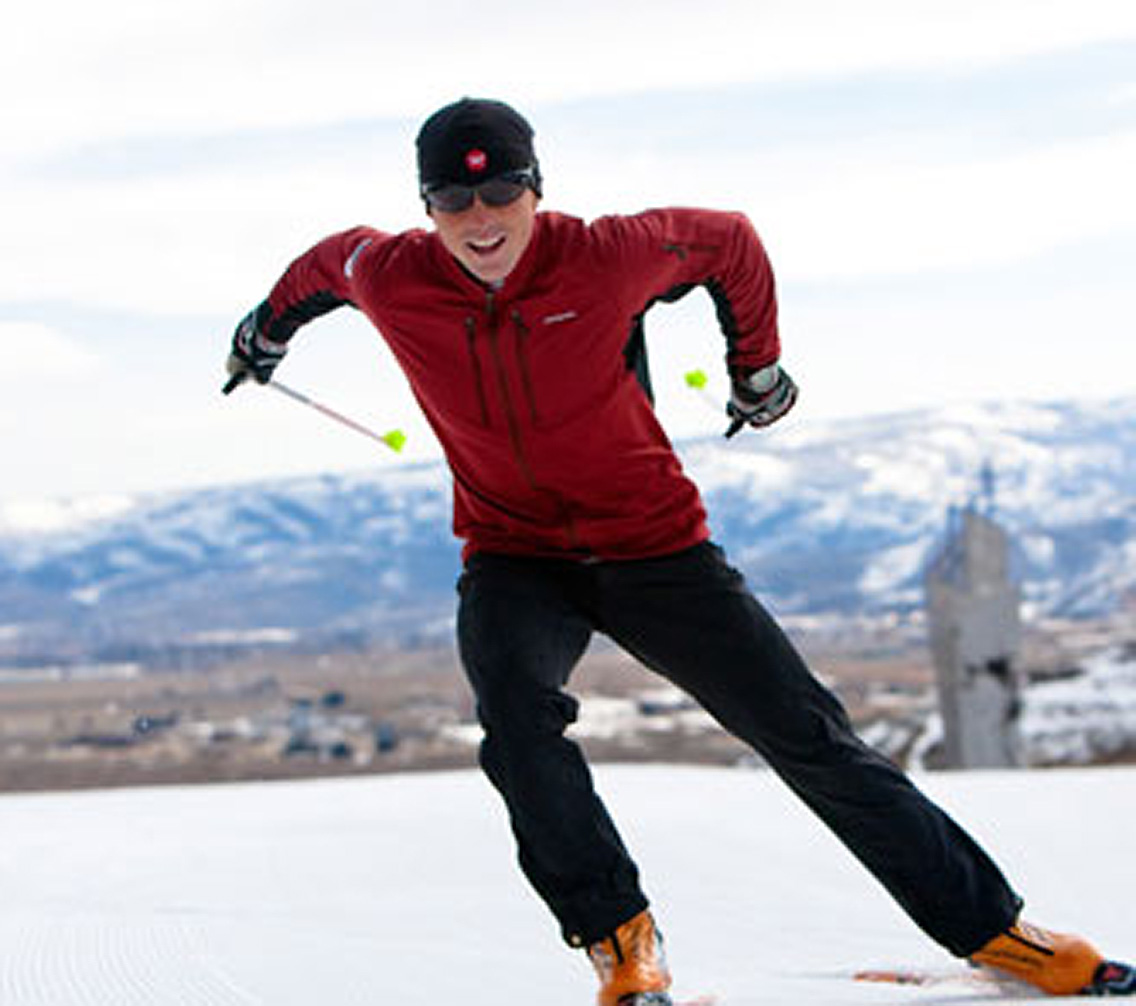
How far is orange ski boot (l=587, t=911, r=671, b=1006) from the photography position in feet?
11.4

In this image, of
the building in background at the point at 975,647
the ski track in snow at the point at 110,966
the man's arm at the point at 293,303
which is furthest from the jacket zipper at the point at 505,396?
the building in background at the point at 975,647

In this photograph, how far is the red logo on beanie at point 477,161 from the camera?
356 centimetres

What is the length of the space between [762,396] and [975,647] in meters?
23.3

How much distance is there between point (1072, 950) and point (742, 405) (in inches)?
54.1

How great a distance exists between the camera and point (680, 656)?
379 cm

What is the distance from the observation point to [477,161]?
3.56 meters

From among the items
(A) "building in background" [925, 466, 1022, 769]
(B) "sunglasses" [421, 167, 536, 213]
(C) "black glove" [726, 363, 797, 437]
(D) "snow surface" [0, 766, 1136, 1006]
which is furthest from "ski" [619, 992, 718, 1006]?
(A) "building in background" [925, 466, 1022, 769]

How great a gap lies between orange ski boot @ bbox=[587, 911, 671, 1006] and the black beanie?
4.84 ft

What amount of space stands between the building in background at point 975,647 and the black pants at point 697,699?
73.2ft

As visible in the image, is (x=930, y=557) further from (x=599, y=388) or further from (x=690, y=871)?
(x=599, y=388)

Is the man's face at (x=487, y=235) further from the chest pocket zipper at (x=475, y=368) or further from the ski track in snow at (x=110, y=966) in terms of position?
the ski track in snow at (x=110, y=966)

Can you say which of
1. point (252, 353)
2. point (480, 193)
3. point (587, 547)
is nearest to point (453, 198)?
point (480, 193)

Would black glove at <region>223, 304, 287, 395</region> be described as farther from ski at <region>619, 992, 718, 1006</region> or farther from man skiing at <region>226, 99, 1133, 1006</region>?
ski at <region>619, 992, 718, 1006</region>

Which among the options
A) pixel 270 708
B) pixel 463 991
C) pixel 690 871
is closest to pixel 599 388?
pixel 463 991
